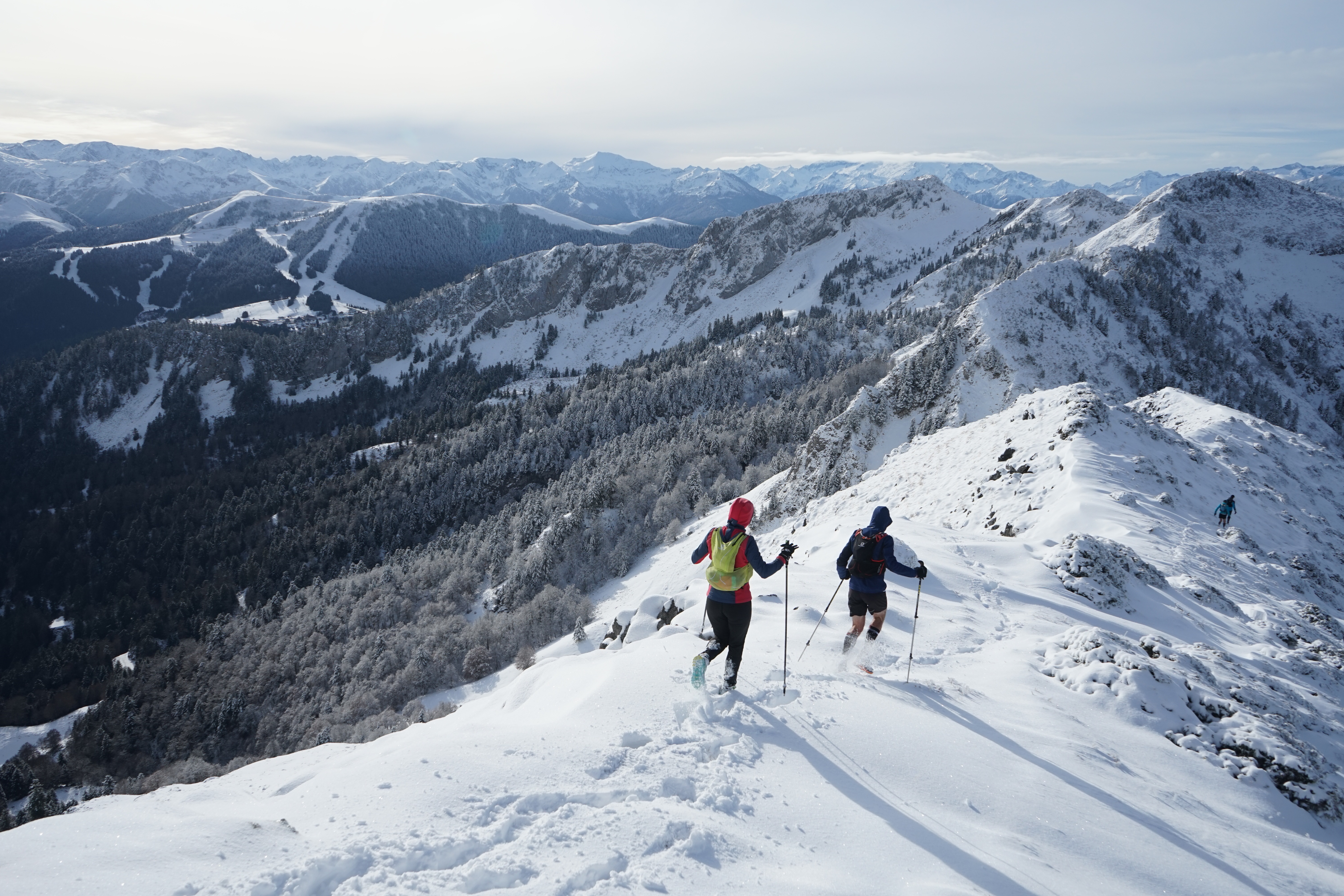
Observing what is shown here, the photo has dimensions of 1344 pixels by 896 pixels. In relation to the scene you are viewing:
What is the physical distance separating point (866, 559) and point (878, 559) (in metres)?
0.22

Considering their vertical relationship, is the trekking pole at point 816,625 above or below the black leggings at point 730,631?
below

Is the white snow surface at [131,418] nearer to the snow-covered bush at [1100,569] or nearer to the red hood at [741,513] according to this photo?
the red hood at [741,513]

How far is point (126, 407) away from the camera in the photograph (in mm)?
163750

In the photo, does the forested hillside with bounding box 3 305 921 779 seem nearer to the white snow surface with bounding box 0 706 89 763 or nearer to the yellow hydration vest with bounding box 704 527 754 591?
the white snow surface with bounding box 0 706 89 763

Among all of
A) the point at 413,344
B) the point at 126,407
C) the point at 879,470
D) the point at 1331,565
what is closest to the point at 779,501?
the point at 879,470

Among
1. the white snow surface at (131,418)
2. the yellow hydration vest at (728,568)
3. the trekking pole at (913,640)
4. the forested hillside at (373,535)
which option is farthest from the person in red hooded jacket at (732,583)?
the white snow surface at (131,418)

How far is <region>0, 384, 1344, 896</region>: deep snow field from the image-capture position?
18.6 feet

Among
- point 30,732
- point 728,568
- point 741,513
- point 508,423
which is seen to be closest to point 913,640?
point 728,568

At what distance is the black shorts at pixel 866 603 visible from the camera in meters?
11.0

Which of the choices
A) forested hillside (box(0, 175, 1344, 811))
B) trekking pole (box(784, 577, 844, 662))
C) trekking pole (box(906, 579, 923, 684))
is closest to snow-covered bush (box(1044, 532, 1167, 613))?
trekking pole (box(906, 579, 923, 684))

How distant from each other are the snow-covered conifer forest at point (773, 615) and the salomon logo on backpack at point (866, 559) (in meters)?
1.44

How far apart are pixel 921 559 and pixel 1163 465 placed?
1650 cm

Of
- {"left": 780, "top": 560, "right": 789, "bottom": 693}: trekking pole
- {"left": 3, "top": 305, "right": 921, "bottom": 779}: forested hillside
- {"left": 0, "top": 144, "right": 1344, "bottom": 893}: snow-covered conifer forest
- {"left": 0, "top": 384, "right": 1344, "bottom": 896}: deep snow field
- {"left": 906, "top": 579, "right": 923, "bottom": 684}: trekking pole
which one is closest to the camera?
{"left": 0, "top": 384, "right": 1344, "bottom": 896}: deep snow field

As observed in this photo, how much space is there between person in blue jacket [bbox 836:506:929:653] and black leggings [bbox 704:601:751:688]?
2.67m
